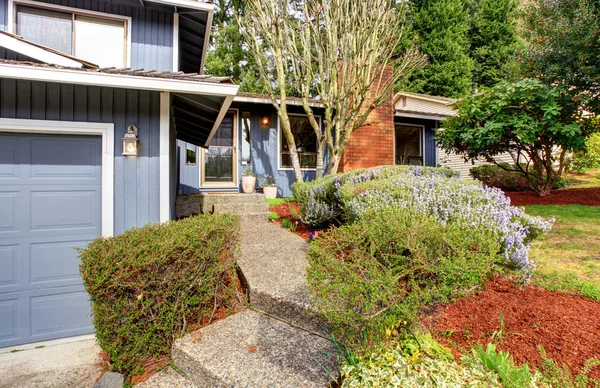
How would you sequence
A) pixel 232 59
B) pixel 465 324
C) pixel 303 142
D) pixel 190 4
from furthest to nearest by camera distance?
pixel 232 59
pixel 303 142
pixel 190 4
pixel 465 324

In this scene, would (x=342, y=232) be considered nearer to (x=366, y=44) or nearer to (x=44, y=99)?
(x=44, y=99)

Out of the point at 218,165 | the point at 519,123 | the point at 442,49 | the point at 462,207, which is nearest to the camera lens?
the point at 462,207

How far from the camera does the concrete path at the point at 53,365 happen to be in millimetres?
3002

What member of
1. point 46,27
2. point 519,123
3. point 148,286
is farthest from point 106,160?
point 519,123

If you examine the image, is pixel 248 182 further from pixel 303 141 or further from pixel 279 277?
pixel 279 277

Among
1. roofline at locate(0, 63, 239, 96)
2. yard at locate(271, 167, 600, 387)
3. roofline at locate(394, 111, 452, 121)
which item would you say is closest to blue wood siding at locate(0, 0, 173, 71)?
roofline at locate(0, 63, 239, 96)

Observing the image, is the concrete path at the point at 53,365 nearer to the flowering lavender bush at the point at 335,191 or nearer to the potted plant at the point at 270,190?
the flowering lavender bush at the point at 335,191

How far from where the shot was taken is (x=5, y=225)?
3764 mm

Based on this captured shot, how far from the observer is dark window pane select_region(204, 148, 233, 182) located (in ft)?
29.7

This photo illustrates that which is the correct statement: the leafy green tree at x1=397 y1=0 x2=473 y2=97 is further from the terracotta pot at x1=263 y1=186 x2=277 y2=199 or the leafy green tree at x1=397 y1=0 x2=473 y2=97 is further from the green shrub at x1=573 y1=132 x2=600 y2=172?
the terracotta pot at x1=263 y1=186 x2=277 y2=199

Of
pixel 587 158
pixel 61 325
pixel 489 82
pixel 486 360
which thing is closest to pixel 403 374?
pixel 486 360

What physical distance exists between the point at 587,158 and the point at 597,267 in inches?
317

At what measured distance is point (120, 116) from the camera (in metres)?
4.02

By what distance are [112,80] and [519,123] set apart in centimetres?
697
